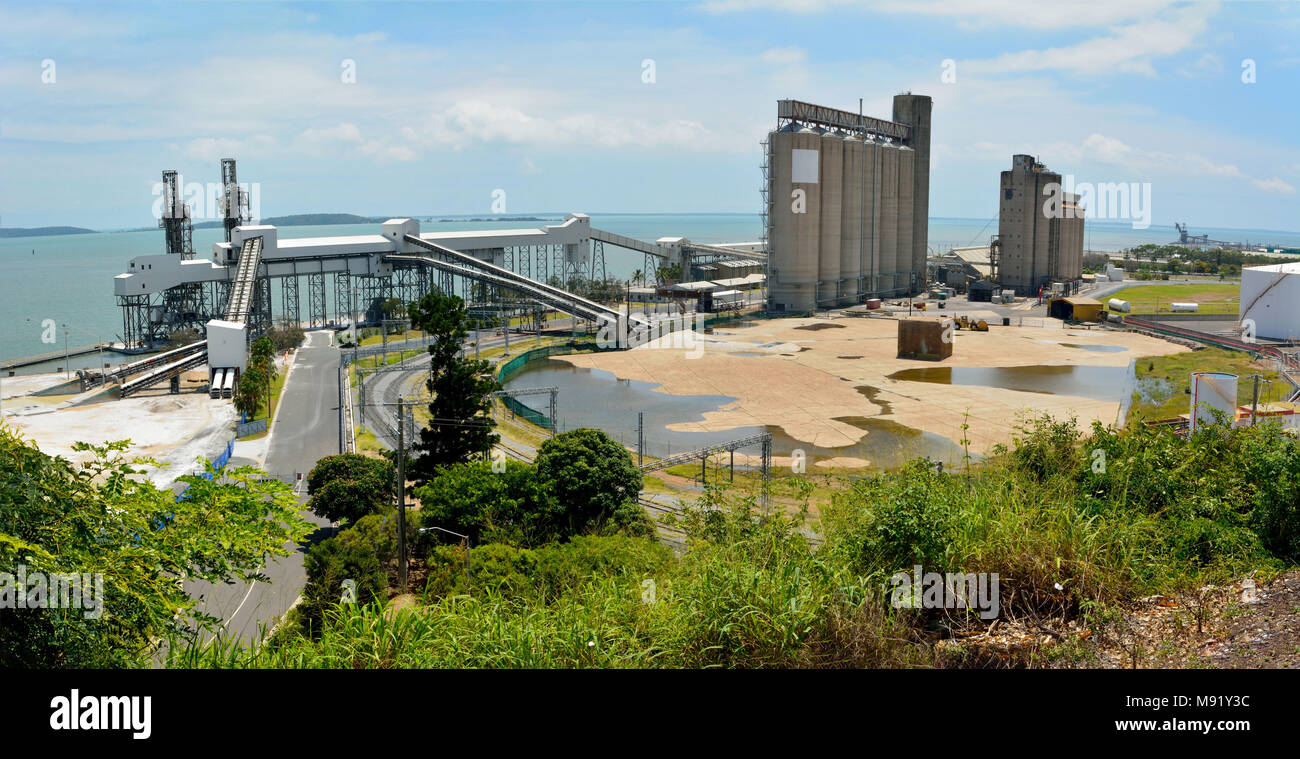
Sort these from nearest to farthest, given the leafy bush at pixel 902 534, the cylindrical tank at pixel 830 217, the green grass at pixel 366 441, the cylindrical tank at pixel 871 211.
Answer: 1. the leafy bush at pixel 902 534
2. the green grass at pixel 366 441
3. the cylindrical tank at pixel 830 217
4. the cylindrical tank at pixel 871 211

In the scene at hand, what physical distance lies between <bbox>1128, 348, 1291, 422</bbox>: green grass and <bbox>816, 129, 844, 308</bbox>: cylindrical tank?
1403 inches

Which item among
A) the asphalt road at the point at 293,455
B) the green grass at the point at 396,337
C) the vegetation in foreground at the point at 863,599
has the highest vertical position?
the vegetation in foreground at the point at 863,599

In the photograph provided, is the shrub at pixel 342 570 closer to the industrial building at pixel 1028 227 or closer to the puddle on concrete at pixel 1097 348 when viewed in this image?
the puddle on concrete at pixel 1097 348

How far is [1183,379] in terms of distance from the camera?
54.3 m

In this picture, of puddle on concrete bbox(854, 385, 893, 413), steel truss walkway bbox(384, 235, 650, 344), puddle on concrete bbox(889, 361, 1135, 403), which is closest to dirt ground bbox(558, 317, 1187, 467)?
puddle on concrete bbox(854, 385, 893, 413)

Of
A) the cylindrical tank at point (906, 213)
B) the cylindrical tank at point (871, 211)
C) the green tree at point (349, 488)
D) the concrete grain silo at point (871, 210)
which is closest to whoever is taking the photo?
the green tree at point (349, 488)

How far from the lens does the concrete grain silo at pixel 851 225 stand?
9788 cm

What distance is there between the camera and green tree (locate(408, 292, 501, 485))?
3167 centimetres

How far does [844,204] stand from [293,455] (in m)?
71.9

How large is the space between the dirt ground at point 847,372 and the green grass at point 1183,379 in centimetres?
195

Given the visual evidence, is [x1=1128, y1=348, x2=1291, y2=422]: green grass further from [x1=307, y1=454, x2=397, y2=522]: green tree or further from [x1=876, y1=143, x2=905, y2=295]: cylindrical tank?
[x1=876, y1=143, x2=905, y2=295]: cylindrical tank

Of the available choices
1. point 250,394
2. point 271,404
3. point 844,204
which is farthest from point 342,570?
point 844,204

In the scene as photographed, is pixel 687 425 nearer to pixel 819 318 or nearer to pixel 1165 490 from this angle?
pixel 1165 490

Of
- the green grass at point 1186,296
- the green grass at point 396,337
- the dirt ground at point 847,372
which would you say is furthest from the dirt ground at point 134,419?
the green grass at point 1186,296
